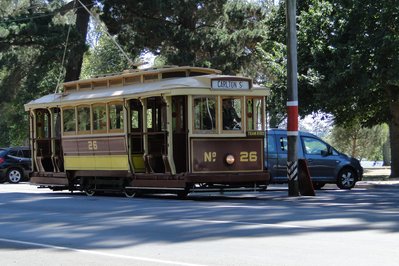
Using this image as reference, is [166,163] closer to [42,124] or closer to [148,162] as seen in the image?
[148,162]

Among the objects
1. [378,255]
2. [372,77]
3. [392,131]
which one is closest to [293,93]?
[372,77]

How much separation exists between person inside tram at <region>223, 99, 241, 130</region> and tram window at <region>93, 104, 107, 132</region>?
12.7 feet

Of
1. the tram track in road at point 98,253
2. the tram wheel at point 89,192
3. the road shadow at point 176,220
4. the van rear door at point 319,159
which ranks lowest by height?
the tram track in road at point 98,253

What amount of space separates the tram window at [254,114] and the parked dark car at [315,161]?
3.34 m

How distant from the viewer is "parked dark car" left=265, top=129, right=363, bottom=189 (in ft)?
70.3

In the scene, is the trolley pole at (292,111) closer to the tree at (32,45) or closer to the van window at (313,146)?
the van window at (313,146)

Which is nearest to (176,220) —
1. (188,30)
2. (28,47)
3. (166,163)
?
(166,163)

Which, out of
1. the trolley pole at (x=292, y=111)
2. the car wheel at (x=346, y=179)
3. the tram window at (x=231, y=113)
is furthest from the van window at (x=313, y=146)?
the tram window at (x=231, y=113)

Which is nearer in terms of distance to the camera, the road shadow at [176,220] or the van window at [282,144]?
the road shadow at [176,220]

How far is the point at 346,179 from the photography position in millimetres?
22547

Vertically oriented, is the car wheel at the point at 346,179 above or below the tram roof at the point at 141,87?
below

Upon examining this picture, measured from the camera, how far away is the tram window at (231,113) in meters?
17.5

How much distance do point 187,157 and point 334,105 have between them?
12.9 metres

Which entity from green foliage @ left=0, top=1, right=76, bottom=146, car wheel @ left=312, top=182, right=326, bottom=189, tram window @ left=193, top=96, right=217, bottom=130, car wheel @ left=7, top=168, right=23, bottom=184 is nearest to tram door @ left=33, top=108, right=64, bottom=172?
tram window @ left=193, top=96, right=217, bottom=130
